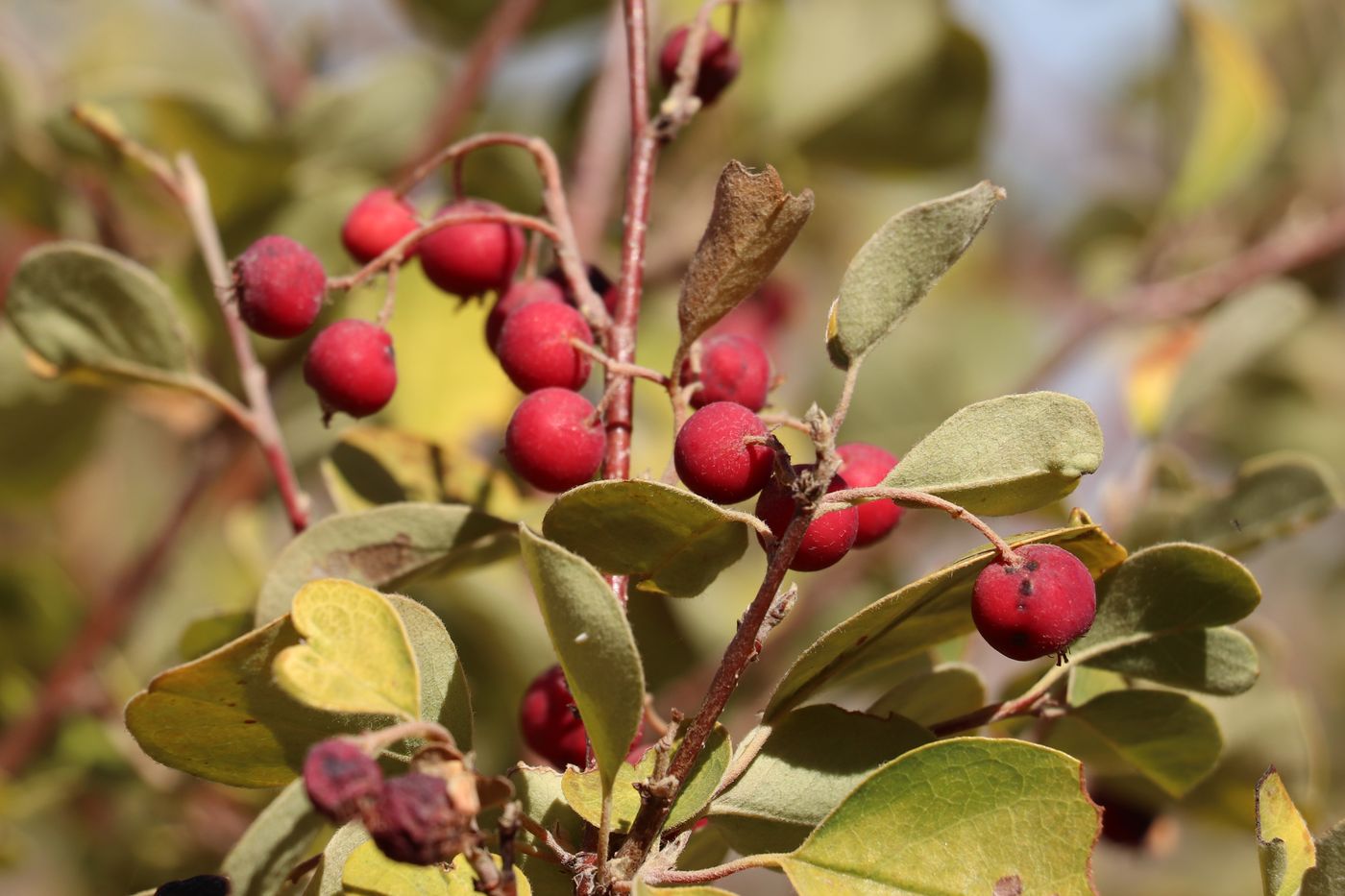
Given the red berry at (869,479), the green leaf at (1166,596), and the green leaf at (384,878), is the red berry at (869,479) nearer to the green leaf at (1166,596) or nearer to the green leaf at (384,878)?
the green leaf at (1166,596)

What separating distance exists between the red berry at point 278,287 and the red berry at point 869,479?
0.41 meters

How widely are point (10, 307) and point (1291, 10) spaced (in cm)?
326

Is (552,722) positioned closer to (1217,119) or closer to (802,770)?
(802,770)

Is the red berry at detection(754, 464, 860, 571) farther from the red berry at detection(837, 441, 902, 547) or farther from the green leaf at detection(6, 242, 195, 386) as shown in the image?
the green leaf at detection(6, 242, 195, 386)

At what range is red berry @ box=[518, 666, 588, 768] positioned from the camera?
955 millimetres

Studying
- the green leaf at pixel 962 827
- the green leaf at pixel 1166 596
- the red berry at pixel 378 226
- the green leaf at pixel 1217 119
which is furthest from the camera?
the green leaf at pixel 1217 119

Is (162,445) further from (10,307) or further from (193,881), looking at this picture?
(193,881)

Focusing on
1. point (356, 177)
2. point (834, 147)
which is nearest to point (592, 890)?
point (356, 177)

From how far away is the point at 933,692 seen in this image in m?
0.91

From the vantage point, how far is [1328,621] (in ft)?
12.4

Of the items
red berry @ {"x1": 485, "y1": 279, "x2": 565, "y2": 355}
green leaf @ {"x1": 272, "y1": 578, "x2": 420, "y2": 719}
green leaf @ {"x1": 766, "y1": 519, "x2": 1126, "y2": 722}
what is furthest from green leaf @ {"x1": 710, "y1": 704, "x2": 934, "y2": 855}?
red berry @ {"x1": 485, "y1": 279, "x2": 565, "y2": 355}

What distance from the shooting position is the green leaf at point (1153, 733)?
928mm

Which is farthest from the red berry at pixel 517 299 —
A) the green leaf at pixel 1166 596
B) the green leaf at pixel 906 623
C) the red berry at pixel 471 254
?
the green leaf at pixel 1166 596

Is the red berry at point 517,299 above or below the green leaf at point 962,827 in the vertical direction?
above
